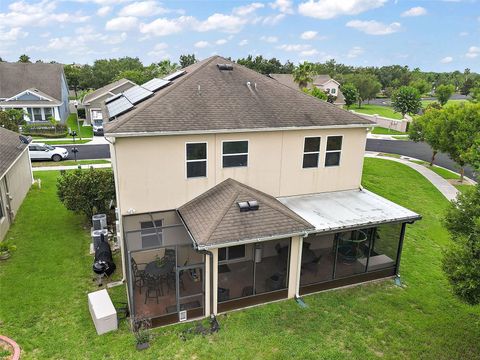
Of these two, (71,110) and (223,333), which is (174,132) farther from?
(71,110)

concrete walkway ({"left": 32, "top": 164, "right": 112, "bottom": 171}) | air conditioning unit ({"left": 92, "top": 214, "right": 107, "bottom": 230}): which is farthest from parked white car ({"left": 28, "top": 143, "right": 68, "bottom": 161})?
air conditioning unit ({"left": 92, "top": 214, "right": 107, "bottom": 230})

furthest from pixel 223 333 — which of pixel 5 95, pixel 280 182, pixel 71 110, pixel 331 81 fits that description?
pixel 331 81

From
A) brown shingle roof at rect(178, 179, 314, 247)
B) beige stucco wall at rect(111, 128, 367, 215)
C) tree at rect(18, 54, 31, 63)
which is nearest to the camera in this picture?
brown shingle roof at rect(178, 179, 314, 247)

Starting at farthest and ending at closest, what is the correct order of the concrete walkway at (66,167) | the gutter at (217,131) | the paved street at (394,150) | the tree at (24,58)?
the tree at (24,58), the paved street at (394,150), the concrete walkway at (66,167), the gutter at (217,131)

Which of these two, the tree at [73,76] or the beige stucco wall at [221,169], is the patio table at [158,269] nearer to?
the beige stucco wall at [221,169]

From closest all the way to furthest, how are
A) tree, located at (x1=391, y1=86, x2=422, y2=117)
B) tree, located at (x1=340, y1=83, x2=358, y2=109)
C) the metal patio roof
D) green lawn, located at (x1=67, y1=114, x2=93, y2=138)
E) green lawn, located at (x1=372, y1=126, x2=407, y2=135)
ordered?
the metal patio roof < green lawn, located at (x1=67, y1=114, x2=93, y2=138) < green lawn, located at (x1=372, y1=126, x2=407, y2=135) < tree, located at (x1=391, y1=86, x2=422, y2=117) < tree, located at (x1=340, y1=83, x2=358, y2=109)

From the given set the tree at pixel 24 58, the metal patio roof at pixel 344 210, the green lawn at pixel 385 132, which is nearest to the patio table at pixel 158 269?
the metal patio roof at pixel 344 210

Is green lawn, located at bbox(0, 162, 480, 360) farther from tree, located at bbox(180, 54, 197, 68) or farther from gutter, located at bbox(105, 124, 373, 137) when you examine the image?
tree, located at bbox(180, 54, 197, 68)
